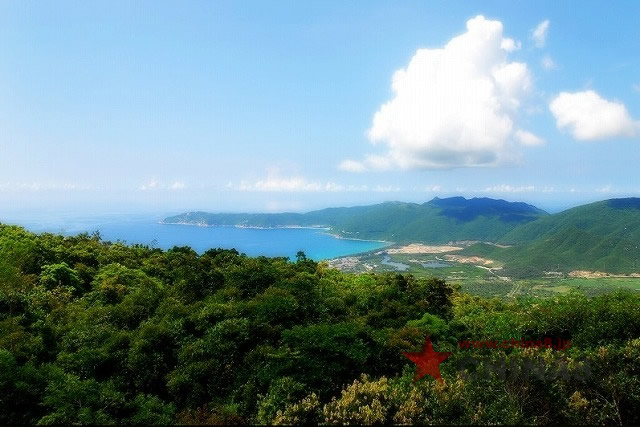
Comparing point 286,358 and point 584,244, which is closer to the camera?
point 286,358

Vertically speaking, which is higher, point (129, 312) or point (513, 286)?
point (129, 312)

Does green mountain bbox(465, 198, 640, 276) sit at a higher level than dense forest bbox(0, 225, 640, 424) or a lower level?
lower

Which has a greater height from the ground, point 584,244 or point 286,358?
point 286,358

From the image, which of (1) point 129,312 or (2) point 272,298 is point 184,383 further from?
(1) point 129,312

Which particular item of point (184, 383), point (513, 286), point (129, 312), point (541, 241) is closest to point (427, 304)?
point (184, 383)

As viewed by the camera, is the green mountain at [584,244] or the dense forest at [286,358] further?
the green mountain at [584,244]

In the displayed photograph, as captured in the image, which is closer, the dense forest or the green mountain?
the dense forest

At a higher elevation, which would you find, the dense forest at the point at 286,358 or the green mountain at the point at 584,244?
the dense forest at the point at 286,358

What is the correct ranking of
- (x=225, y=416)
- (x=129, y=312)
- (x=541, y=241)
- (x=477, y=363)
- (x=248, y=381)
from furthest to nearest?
(x=541, y=241)
(x=129, y=312)
(x=248, y=381)
(x=477, y=363)
(x=225, y=416)
